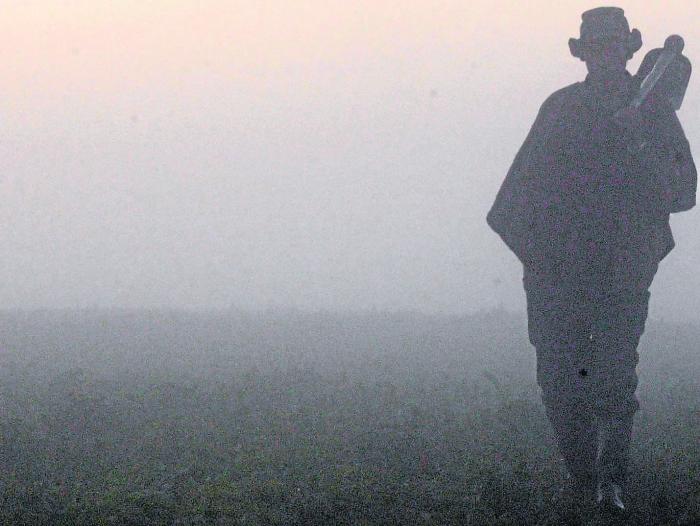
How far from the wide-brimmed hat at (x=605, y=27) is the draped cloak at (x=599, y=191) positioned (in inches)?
16.6

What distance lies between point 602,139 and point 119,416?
730cm

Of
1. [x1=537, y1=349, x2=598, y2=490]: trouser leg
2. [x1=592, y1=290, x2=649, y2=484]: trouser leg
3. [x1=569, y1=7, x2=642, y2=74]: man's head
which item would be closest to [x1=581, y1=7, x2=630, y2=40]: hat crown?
[x1=569, y1=7, x2=642, y2=74]: man's head

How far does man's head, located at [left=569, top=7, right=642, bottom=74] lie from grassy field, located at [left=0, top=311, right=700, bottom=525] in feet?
14.0

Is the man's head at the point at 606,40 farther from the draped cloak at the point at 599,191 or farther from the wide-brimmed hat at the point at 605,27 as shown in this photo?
Result: the draped cloak at the point at 599,191

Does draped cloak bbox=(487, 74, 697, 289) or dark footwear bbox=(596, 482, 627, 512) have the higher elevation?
draped cloak bbox=(487, 74, 697, 289)

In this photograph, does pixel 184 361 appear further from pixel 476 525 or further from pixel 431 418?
pixel 476 525

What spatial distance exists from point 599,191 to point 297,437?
16.1 feet

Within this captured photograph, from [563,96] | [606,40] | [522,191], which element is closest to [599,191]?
[522,191]

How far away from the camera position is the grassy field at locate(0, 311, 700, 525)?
27.6 feet

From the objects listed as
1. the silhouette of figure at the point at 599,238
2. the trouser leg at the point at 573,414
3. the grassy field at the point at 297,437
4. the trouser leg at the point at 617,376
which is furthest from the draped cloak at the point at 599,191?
the grassy field at the point at 297,437

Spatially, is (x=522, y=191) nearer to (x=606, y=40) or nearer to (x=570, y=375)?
(x=606, y=40)

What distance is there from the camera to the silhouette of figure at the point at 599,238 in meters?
9.04

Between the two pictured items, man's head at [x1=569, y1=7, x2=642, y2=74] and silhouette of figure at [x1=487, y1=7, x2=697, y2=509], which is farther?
man's head at [x1=569, y1=7, x2=642, y2=74]

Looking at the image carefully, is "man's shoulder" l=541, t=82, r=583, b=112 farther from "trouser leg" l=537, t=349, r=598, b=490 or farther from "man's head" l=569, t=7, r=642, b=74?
"trouser leg" l=537, t=349, r=598, b=490
